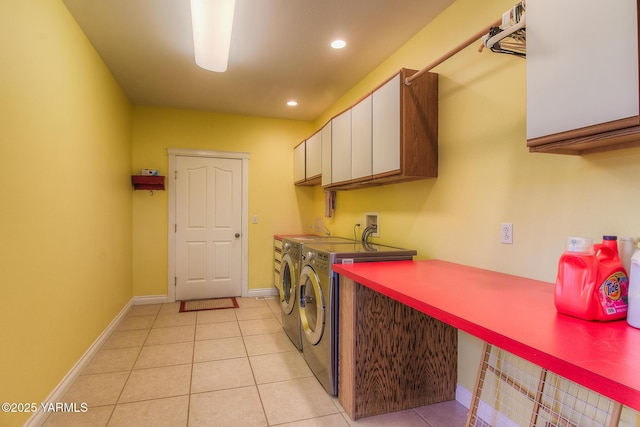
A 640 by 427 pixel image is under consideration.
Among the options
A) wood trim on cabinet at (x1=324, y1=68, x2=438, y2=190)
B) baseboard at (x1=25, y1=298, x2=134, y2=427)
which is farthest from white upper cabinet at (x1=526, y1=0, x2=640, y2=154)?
baseboard at (x1=25, y1=298, x2=134, y2=427)

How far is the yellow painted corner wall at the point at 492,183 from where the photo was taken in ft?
4.53

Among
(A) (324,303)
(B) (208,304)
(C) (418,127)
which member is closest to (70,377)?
(A) (324,303)

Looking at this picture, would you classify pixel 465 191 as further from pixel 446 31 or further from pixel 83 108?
pixel 83 108

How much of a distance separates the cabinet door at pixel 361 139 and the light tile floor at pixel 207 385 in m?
1.64

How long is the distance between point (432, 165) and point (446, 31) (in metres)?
0.90

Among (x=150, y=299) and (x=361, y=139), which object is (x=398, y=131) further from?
(x=150, y=299)

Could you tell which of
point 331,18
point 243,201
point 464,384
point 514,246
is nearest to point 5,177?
point 331,18

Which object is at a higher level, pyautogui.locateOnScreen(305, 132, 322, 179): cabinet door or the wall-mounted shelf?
pyautogui.locateOnScreen(305, 132, 322, 179): cabinet door

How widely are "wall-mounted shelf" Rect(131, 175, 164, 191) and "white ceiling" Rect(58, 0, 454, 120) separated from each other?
94 cm

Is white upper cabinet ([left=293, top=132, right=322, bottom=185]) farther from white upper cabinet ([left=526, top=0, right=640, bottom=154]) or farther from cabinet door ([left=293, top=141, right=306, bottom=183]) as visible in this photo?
white upper cabinet ([left=526, top=0, right=640, bottom=154])

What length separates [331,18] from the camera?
231cm

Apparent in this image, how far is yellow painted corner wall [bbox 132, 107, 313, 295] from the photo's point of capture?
4238 millimetres

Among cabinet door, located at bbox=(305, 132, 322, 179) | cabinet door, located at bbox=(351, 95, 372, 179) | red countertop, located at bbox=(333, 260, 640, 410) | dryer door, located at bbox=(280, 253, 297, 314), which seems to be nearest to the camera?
red countertop, located at bbox=(333, 260, 640, 410)

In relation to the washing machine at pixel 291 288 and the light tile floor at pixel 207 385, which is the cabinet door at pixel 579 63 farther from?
the washing machine at pixel 291 288
